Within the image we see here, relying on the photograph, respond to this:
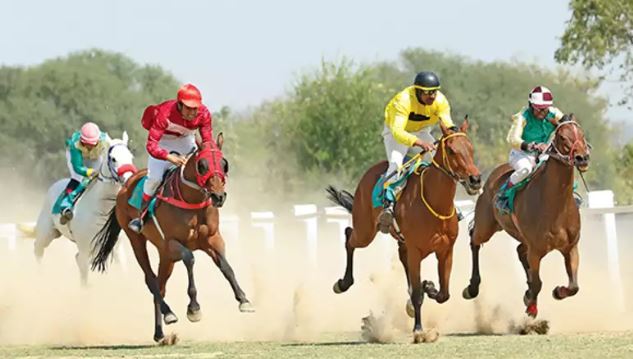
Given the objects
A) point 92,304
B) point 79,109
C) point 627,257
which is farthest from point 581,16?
point 79,109

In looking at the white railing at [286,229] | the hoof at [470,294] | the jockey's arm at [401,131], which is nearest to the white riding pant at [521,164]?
the hoof at [470,294]

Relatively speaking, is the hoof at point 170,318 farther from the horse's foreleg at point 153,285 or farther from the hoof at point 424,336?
the hoof at point 424,336

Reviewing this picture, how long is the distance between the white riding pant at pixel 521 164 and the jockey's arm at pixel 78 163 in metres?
5.93

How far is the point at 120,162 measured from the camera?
19.3 metres

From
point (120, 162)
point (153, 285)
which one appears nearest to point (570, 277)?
point (153, 285)

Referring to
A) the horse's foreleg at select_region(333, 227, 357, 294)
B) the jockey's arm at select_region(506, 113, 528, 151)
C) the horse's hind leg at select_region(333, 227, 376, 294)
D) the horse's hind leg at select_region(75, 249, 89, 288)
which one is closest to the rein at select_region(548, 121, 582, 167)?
the jockey's arm at select_region(506, 113, 528, 151)

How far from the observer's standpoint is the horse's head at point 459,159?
1478 centimetres

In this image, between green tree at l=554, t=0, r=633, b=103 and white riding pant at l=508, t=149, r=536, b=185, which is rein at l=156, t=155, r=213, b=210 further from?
green tree at l=554, t=0, r=633, b=103

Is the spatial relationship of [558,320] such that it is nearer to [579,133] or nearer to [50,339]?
[579,133]

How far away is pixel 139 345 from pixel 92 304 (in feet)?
9.30

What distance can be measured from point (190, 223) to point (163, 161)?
1067 millimetres

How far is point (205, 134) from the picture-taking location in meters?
16.5

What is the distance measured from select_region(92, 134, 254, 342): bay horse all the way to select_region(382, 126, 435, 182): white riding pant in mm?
1864

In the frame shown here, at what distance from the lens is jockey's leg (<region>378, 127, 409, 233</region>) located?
16.0 meters
